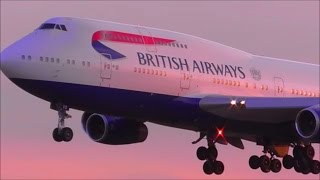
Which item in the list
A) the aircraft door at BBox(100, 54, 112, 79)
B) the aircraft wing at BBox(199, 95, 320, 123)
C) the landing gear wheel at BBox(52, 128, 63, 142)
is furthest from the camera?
the aircraft wing at BBox(199, 95, 320, 123)

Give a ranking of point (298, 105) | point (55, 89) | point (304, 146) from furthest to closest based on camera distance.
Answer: point (304, 146) < point (298, 105) < point (55, 89)

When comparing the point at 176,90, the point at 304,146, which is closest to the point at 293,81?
the point at 304,146

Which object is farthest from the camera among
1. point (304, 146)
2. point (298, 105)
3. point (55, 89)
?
point (304, 146)

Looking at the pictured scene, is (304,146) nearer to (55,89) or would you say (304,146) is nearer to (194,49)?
(194,49)

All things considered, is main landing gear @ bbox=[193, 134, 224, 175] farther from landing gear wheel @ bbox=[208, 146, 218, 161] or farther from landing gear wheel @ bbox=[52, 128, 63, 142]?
landing gear wheel @ bbox=[52, 128, 63, 142]

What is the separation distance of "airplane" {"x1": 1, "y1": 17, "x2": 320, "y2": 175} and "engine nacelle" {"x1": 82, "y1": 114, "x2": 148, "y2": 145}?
0.17ft

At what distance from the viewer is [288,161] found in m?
72.9

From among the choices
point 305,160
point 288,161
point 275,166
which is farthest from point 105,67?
point 288,161

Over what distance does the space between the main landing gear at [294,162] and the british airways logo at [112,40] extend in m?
10.9

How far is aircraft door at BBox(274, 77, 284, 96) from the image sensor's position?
2781 inches

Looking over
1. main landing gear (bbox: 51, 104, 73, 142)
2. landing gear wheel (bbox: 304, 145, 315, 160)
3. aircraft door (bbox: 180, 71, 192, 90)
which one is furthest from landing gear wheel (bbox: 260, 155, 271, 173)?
main landing gear (bbox: 51, 104, 73, 142)

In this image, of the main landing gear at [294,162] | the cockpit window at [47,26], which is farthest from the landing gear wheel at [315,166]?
the cockpit window at [47,26]

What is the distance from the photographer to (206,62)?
222ft

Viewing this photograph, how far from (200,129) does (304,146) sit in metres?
5.97
